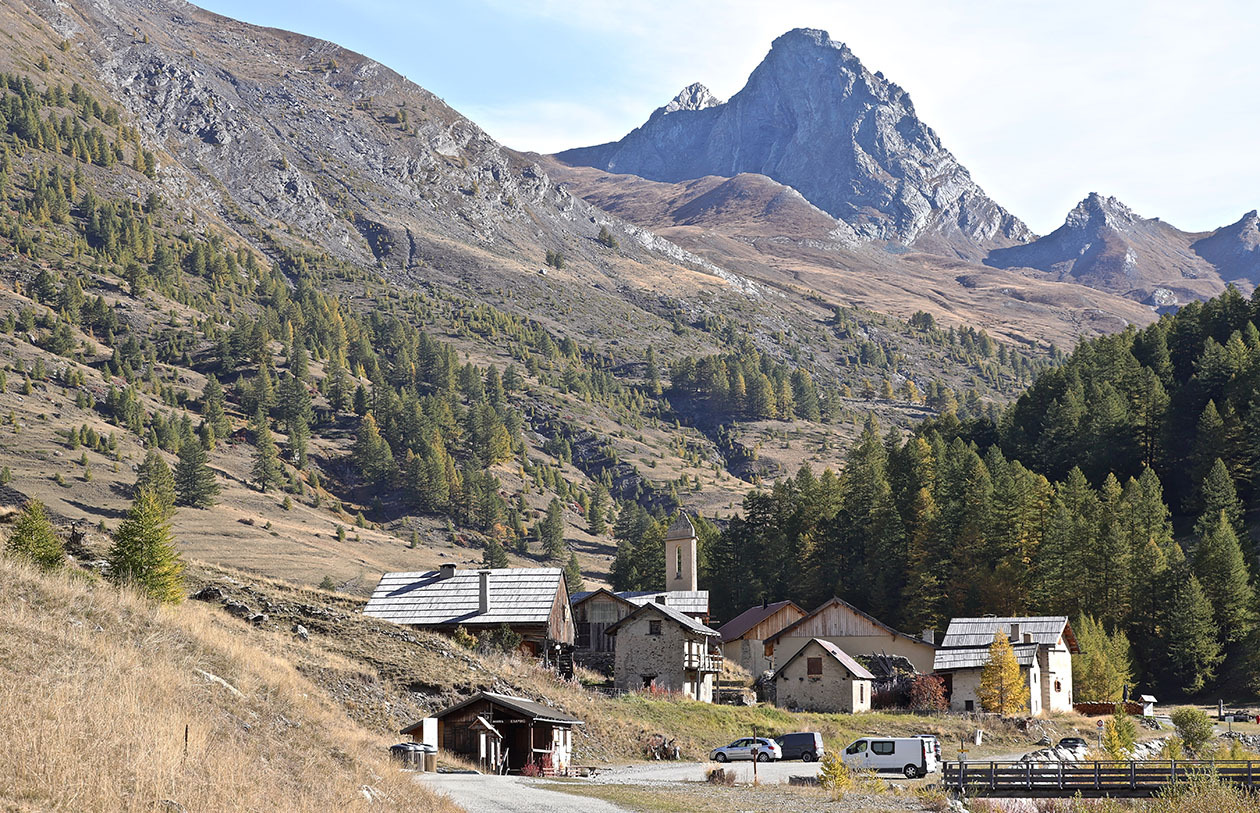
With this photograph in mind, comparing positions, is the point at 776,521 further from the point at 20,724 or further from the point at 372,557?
the point at 20,724

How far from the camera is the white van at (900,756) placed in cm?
4709

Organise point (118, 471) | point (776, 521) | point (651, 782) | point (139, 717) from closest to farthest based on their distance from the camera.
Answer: point (139, 717) < point (651, 782) < point (776, 521) < point (118, 471)

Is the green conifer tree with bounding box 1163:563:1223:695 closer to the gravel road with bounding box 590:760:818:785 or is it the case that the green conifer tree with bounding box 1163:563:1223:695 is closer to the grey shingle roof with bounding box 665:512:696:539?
the grey shingle roof with bounding box 665:512:696:539

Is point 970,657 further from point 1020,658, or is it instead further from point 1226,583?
point 1226,583

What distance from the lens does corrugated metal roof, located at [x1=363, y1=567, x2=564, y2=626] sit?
69.1 meters

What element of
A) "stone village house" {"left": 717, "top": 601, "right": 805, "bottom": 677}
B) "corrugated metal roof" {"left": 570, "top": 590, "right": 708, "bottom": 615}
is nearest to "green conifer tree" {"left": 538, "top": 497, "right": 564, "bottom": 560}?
"corrugated metal roof" {"left": 570, "top": 590, "right": 708, "bottom": 615}

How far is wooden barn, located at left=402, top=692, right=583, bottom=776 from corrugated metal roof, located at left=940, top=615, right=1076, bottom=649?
40.2 metres

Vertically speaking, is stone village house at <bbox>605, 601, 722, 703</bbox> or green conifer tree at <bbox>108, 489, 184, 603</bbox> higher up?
green conifer tree at <bbox>108, 489, 184, 603</bbox>

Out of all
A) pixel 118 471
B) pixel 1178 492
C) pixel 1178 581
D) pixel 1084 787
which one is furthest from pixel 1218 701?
pixel 118 471

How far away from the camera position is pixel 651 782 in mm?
39781

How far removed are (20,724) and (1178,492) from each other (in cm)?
11393

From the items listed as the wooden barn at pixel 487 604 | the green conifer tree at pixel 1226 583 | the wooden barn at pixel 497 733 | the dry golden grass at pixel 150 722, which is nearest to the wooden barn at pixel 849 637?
the wooden barn at pixel 487 604

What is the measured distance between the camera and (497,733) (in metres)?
43.4

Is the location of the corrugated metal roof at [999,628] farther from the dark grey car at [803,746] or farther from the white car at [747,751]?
the white car at [747,751]
